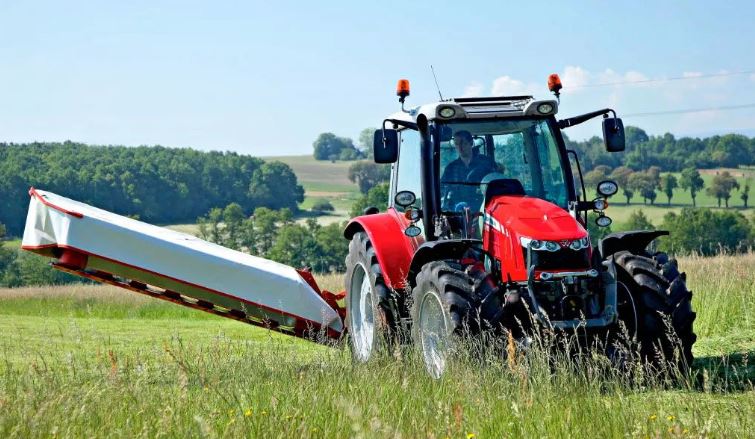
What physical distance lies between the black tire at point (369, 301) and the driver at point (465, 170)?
94 centimetres

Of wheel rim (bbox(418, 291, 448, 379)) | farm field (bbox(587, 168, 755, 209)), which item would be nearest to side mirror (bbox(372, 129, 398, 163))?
wheel rim (bbox(418, 291, 448, 379))

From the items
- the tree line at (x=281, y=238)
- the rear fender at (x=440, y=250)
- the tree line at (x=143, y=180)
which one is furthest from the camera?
the tree line at (x=143, y=180)

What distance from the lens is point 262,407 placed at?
5188mm

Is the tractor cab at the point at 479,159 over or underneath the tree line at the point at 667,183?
over

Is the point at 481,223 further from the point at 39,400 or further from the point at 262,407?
the point at 39,400

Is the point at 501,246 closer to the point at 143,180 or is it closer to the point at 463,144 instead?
the point at 463,144

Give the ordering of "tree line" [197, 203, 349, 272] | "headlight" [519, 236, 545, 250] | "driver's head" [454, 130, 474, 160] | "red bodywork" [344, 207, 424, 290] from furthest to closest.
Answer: "tree line" [197, 203, 349, 272], "red bodywork" [344, 207, 424, 290], "driver's head" [454, 130, 474, 160], "headlight" [519, 236, 545, 250]

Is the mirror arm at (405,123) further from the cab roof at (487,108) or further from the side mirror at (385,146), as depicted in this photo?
the side mirror at (385,146)

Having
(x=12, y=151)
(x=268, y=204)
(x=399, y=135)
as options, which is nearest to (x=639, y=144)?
(x=268, y=204)

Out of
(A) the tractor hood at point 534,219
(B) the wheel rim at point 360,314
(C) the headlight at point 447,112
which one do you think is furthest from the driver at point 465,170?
(B) the wheel rim at point 360,314

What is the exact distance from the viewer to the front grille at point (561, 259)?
6.73 meters

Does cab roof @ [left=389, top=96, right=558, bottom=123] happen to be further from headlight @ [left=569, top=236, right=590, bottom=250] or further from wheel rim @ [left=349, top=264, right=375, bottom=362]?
wheel rim @ [left=349, top=264, right=375, bottom=362]

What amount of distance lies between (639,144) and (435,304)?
9912 centimetres

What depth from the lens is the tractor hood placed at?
6793 mm
